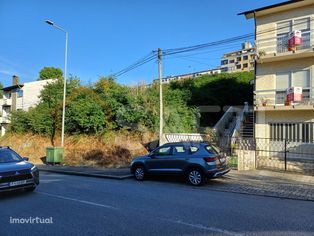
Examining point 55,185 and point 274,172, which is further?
point 274,172

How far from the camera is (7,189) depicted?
8.02 meters

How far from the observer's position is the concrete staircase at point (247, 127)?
18844 millimetres

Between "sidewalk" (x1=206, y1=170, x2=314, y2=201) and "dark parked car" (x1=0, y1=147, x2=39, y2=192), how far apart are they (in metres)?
5.92

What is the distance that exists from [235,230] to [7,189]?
6.29 metres

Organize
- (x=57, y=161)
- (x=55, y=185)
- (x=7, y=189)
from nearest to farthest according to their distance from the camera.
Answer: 1. (x=7, y=189)
2. (x=55, y=185)
3. (x=57, y=161)

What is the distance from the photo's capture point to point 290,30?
17.3m

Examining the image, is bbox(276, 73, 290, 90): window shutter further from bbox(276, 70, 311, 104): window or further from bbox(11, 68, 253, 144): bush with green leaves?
bbox(11, 68, 253, 144): bush with green leaves

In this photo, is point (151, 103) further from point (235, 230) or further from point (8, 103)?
point (8, 103)

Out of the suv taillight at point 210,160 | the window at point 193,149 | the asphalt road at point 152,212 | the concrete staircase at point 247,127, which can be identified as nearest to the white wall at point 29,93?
the concrete staircase at point 247,127

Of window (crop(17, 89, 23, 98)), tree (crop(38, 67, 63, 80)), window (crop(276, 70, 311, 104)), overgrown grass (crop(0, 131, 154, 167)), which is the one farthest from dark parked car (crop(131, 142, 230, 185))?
tree (crop(38, 67, 63, 80))

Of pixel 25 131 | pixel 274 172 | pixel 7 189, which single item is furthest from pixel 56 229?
pixel 25 131

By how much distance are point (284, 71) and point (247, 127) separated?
4.40 m

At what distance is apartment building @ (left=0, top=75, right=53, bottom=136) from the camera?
40688 millimetres

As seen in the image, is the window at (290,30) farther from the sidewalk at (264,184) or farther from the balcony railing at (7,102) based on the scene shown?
the balcony railing at (7,102)
